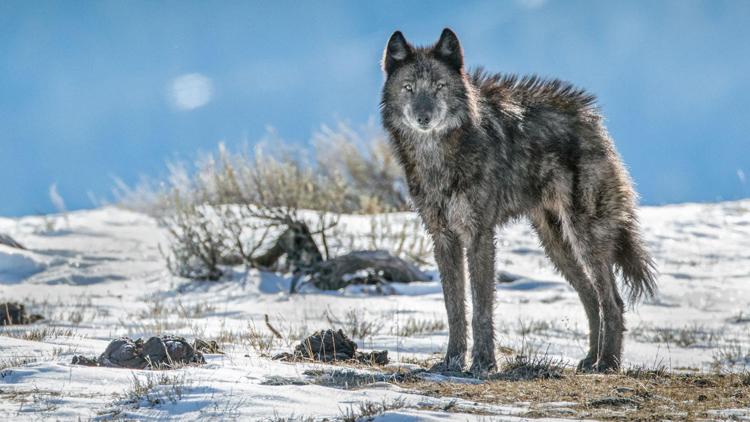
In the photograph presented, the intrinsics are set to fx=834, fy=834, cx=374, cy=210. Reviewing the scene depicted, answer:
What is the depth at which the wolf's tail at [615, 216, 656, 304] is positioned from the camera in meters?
7.23

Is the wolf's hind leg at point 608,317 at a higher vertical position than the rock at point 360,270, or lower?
lower

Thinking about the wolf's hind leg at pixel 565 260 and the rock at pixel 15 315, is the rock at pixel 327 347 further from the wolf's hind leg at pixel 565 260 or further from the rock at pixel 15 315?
the rock at pixel 15 315

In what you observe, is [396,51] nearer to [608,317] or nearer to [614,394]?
[608,317]

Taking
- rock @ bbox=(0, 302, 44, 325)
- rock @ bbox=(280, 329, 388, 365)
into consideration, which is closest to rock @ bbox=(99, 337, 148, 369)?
rock @ bbox=(280, 329, 388, 365)

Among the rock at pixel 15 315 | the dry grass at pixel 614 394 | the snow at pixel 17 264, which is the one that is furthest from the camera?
the snow at pixel 17 264

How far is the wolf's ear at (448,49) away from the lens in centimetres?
633

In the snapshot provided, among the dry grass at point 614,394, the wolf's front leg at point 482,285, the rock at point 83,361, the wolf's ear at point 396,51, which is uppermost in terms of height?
the wolf's ear at point 396,51

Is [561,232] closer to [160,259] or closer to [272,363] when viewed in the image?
[272,363]

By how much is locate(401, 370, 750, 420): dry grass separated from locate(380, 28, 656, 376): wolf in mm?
851

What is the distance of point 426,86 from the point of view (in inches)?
245

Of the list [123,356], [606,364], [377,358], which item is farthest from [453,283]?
[123,356]

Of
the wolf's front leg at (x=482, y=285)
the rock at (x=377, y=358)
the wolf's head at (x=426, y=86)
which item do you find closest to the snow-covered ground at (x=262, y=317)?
the rock at (x=377, y=358)

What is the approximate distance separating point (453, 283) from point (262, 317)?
3670 mm

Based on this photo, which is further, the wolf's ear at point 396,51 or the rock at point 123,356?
the wolf's ear at point 396,51
